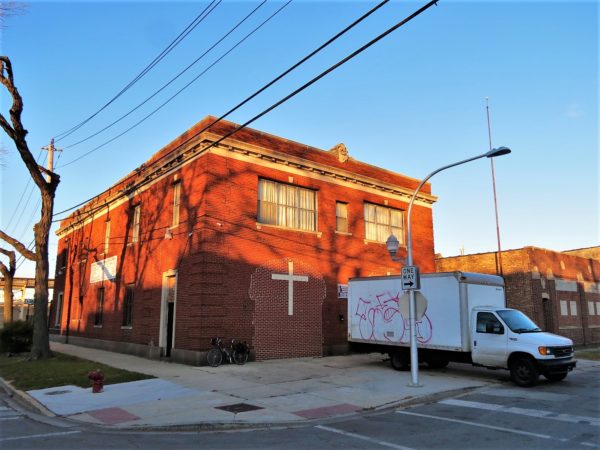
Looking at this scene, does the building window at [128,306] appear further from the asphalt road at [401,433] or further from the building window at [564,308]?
the building window at [564,308]

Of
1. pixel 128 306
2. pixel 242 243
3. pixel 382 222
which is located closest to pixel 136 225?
pixel 128 306

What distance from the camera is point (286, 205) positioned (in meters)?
21.0

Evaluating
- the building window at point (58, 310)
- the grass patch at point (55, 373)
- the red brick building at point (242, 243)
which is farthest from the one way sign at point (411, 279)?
the building window at point (58, 310)

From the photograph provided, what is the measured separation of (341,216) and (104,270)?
1393cm

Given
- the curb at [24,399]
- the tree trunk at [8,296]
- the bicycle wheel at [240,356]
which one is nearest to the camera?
the curb at [24,399]

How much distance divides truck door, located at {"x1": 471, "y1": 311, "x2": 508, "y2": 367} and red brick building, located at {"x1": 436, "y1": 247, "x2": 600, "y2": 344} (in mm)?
14412

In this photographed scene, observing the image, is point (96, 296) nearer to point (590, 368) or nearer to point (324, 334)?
point (324, 334)

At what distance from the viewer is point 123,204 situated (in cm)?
2577

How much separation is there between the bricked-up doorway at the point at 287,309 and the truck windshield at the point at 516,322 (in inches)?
343

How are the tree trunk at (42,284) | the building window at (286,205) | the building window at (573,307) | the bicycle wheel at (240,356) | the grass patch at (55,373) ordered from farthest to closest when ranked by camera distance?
the building window at (573,307) < the building window at (286,205) < the tree trunk at (42,284) < the bicycle wheel at (240,356) < the grass patch at (55,373)

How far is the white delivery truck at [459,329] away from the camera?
12852 millimetres

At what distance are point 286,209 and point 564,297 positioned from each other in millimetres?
19425

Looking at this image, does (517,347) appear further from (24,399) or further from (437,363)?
(24,399)

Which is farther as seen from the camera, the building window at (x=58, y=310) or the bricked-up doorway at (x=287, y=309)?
the building window at (x=58, y=310)
